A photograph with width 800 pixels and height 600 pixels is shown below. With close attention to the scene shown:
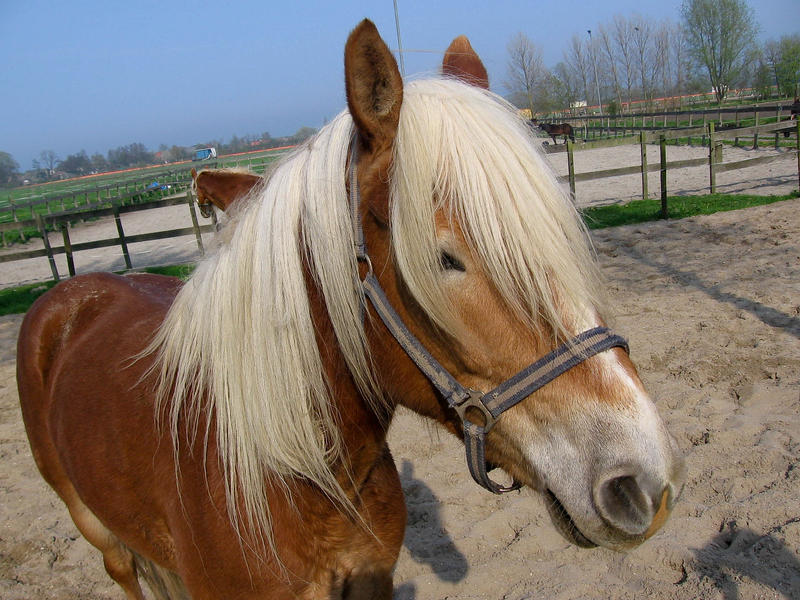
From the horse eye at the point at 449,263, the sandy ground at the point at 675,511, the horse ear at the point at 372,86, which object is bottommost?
the sandy ground at the point at 675,511

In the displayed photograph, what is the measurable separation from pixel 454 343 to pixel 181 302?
38.3 inches

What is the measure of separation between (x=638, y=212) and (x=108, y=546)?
433 inches

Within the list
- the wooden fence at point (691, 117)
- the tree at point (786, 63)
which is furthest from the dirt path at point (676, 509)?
the tree at point (786, 63)

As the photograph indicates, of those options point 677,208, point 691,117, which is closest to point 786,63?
point 691,117

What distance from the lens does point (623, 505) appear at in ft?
3.75

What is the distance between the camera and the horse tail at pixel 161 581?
7.95ft

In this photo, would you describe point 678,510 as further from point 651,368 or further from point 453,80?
point 453,80

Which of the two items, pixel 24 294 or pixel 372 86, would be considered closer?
pixel 372 86

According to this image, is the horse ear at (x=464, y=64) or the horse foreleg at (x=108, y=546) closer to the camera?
the horse ear at (x=464, y=64)

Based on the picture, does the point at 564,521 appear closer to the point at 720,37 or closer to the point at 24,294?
the point at 24,294

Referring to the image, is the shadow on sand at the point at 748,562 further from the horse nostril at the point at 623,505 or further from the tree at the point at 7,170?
the tree at the point at 7,170

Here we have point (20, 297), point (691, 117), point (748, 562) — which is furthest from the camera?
point (691, 117)

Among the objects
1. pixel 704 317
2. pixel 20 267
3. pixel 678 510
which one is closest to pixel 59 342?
pixel 678 510

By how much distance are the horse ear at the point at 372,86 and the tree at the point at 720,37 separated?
52032 mm
